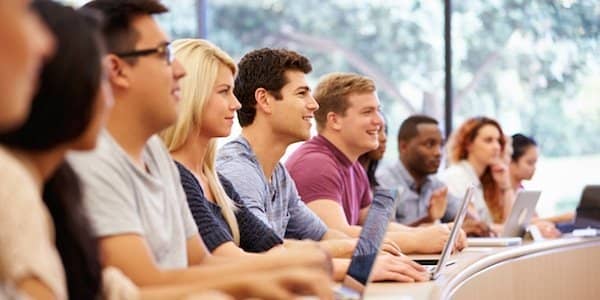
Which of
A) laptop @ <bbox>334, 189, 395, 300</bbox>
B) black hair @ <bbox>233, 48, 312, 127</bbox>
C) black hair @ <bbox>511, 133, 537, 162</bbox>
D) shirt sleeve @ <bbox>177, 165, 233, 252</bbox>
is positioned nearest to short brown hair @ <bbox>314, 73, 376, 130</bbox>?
black hair @ <bbox>233, 48, 312, 127</bbox>

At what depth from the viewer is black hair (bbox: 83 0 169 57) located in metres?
2.46

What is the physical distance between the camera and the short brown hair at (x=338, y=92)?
17.0ft

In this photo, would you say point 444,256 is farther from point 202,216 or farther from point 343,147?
point 343,147

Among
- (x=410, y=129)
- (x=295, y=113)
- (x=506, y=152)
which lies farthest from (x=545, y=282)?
(x=506, y=152)

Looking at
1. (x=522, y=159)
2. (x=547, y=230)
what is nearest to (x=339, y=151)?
(x=547, y=230)

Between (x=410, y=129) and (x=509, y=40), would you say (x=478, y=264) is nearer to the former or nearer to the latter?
(x=410, y=129)

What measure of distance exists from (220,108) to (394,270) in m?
0.64

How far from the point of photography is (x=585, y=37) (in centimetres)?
791

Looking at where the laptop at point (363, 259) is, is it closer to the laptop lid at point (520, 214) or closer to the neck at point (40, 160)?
the neck at point (40, 160)

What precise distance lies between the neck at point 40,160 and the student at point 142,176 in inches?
18.6

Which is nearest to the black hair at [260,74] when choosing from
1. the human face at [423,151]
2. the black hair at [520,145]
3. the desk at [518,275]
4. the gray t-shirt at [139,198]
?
the desk at [518,275]

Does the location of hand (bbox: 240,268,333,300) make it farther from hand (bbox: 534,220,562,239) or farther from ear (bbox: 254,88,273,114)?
hand (bbox: 534,220,562,239)

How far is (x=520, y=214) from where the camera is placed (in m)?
5.50

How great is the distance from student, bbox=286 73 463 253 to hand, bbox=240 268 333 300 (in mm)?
2717
